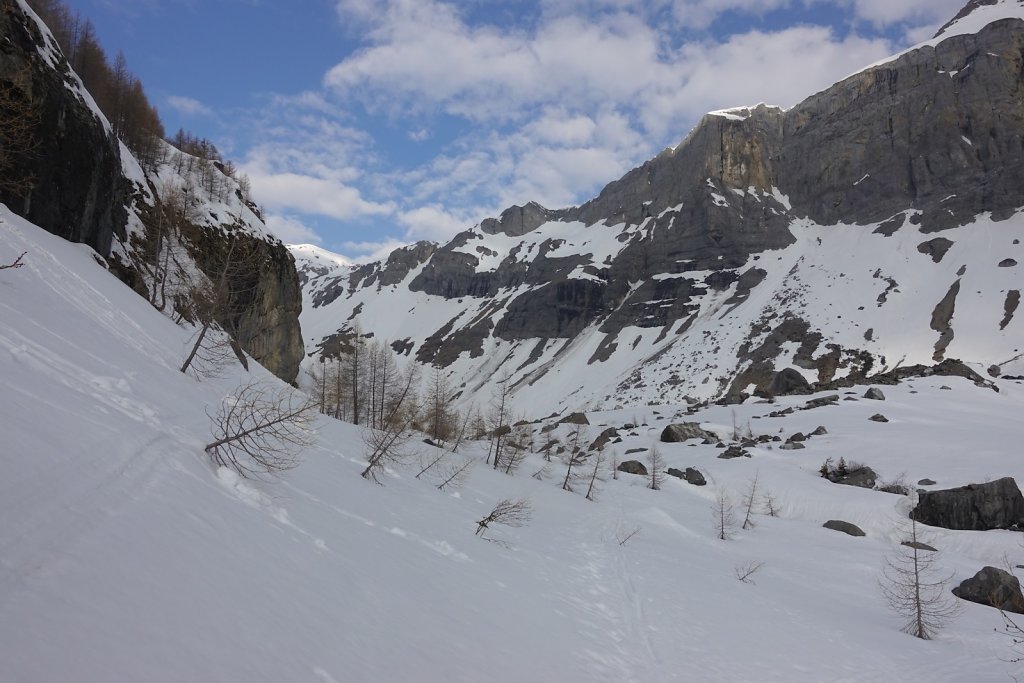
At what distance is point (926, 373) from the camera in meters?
51.4

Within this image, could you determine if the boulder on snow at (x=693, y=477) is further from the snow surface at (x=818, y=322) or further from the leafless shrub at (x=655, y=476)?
the snow surface at (x=818, y=322)

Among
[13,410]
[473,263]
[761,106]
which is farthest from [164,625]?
[473,263]

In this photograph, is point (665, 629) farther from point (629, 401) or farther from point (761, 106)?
point (761, 106)

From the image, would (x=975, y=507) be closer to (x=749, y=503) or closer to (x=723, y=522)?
(x=749, y=503)

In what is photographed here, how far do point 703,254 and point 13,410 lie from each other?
121m

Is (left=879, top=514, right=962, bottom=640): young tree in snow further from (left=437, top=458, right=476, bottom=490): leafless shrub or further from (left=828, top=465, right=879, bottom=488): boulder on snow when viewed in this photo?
(left=437, top=458, right=476, bottom=490): leafless shrub

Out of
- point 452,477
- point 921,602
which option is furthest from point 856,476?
point 452,477

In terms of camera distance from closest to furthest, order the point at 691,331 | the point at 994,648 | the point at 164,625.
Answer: the point at 164,625
the point at 994,648
the point at 691,331

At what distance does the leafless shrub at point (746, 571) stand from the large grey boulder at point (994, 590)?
592 centimetres

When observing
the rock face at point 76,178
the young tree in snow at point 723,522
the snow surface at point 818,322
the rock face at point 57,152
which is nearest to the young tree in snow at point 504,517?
the young tree in snow at point 723,522

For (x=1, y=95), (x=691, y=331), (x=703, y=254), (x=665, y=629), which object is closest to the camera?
(x=665, y=629)

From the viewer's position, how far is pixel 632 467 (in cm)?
3531

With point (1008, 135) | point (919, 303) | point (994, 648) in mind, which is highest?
point (1008, 135)

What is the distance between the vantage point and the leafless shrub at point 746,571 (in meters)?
16.5
